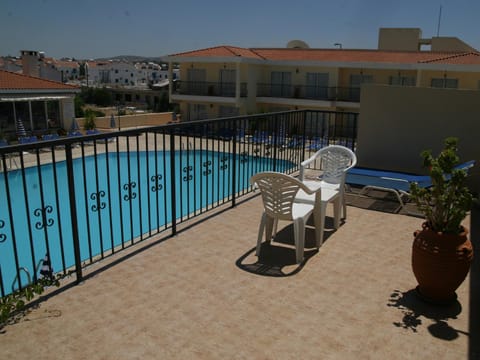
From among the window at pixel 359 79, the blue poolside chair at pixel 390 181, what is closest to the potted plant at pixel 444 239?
the blue poolside chair at pixel 390 181

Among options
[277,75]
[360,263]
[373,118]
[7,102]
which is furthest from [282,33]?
[360,263]

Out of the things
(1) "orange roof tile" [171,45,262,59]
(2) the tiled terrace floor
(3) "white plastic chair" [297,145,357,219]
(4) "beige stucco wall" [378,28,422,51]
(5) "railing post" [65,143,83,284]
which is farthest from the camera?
(4) "beige stucco wall" [378,28,422,51]

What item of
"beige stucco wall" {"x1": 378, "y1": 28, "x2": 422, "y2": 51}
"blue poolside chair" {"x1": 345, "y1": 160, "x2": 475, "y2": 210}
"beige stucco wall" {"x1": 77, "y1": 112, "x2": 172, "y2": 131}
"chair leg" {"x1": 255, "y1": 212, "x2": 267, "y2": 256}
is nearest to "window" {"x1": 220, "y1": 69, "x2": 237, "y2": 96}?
"beige stucco wall" {"x1": 77, "y1": 112, "x2": 172, "y2": 131}

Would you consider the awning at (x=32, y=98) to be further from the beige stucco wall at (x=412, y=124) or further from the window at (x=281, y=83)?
the beige stucco wall at (x=412, y=124)

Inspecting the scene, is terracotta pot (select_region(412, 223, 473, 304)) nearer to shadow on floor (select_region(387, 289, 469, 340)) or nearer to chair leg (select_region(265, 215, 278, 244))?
shadow on floor (select_region(387, 289, 469, 340))

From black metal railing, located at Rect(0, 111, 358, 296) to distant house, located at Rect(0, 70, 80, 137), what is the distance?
687 cm

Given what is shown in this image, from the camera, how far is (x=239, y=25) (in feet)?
111

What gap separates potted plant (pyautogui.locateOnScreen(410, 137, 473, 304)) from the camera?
3799mm

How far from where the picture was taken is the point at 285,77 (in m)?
29.0

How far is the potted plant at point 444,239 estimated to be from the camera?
150 inches

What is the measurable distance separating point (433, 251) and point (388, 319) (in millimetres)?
740

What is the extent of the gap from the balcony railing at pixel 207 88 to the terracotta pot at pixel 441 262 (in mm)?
24750

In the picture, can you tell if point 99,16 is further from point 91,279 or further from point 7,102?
point 91,279

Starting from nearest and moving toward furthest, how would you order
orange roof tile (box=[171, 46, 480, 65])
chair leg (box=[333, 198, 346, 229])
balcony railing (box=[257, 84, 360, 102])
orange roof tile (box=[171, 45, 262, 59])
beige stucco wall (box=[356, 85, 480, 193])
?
chair leg (box=[333, 198, 346, 229]) < beige stucco wall (box=[356, 85, 480, 193]) < orange roof tile (box=[171, 46, 480, 65]) < balcony railing (box=[257, 84, 360, 102]) < orange roof tile (box=[171, 45, 262, 59])
